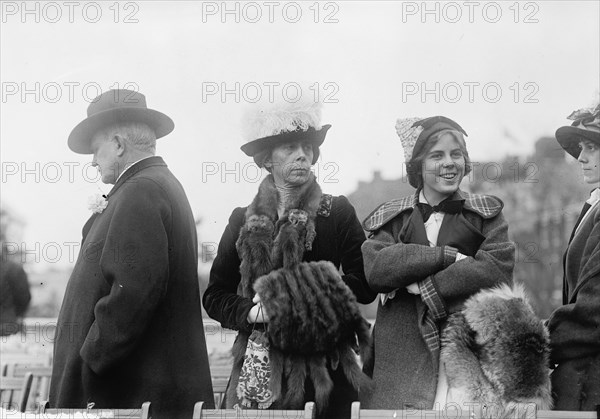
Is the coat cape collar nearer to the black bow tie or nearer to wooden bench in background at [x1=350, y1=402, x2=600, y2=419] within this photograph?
the black bow tie

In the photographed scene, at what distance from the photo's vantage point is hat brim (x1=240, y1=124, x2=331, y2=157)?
355cm

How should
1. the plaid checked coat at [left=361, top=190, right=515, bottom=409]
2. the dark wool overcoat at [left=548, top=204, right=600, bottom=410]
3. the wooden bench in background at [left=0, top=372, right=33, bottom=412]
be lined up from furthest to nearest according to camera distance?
the wooden bench in background at [left=0, top=372, right=33, bottom=412] → the plaid checked coat at [left=361, top=190, right=515, bottom=409] → the dark wool overcoat at [left=548, top=204, right=600, bottom=410]

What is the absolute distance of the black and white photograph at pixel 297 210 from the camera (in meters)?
3.15

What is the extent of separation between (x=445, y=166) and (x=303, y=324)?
0.80 m

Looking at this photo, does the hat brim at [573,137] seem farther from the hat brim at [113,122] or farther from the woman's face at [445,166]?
the hat brim at [113,122]

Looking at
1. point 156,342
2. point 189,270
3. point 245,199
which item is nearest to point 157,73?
point 245,199

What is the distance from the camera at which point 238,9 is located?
14.0ft

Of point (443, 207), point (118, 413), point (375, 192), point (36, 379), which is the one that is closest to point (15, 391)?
point (36, 379)

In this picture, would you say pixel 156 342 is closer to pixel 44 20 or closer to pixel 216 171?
pixel 216 171

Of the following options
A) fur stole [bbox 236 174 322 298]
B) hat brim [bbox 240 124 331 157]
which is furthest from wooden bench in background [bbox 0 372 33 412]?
hat brim [bbox 240 124 331 157]

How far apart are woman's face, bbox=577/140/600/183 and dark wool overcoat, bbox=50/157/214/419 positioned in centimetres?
162

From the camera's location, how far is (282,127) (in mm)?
3543

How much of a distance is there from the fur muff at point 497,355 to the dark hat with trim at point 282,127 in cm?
98

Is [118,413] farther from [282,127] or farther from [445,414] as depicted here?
[282,127]
